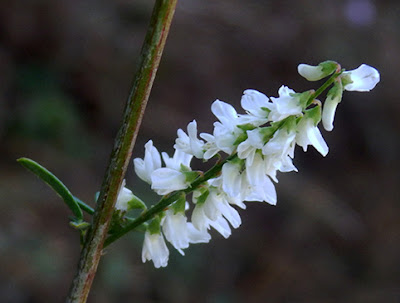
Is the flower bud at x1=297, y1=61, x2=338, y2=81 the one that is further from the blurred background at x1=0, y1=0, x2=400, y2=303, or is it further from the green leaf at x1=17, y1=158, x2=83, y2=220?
the blurred background at x1=0, y1=0, x2=400, y2=303

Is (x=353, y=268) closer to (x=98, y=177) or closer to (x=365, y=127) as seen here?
(x=365, y=127)

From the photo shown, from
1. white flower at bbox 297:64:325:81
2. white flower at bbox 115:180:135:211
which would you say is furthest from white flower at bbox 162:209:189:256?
white flower at bbox 297:64:325:81

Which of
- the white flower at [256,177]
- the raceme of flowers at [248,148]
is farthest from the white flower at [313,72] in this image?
the white flower at [256,177]

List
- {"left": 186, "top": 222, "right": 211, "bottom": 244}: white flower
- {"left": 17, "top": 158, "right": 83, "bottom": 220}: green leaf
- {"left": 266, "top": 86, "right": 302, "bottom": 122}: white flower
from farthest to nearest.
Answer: {"left": 186, "top": 222, "right": 211, "bottom": 244}: white flower → {"left": 17, "top": 158, "right": 83, "bottom": 220}: green leaf → {"left": 266, "top": 86, "right": 302, "bottom": 122}: white flower

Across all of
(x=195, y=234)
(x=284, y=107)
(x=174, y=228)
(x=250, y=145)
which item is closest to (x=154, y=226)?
(x=174, y=228)

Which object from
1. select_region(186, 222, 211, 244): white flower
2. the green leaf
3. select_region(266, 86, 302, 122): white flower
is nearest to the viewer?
→ select_region(266, 86, 302, 122): white flower

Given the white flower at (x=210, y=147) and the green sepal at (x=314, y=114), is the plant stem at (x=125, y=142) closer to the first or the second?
the white flower at (x=210, y=147)

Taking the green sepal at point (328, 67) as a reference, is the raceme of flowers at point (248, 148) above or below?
below

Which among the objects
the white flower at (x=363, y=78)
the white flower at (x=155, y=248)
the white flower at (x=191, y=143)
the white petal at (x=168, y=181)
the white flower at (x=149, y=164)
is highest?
the white flower at (x=363, y=78)
